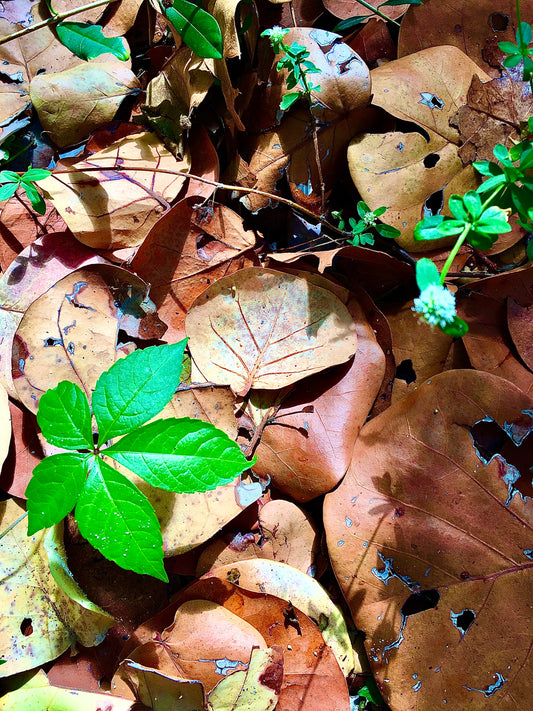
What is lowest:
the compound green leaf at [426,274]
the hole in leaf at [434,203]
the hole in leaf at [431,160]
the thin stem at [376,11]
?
the hole in leaf at [434,203]

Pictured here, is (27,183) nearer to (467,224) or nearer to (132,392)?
(132,392)

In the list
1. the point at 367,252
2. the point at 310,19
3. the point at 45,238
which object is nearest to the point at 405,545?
the point at 367,252

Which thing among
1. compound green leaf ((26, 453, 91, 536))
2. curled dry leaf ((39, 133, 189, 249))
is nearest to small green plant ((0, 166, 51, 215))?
curled dry leaf ((39, 133, 189, 249))

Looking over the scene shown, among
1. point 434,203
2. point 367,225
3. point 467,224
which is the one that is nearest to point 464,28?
point 434,203

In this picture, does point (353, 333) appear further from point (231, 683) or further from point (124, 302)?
point (231, 683)

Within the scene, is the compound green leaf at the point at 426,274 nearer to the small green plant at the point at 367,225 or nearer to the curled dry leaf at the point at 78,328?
the small green plant at the point at 367,225

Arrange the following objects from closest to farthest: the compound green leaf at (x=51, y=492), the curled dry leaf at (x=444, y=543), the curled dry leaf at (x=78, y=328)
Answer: the compound green leaf at (x=51, y=492) < the curled dry leaf at (x=444, y=543) < the curled dry leaf at (x=78, y=328)

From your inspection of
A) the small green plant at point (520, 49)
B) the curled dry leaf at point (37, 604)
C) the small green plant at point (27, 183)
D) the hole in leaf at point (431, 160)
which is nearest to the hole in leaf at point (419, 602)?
the curled dry leaf at point (37, 604)

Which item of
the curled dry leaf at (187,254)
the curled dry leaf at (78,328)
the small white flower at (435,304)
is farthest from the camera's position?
the curled dry leaf at (187,254)
